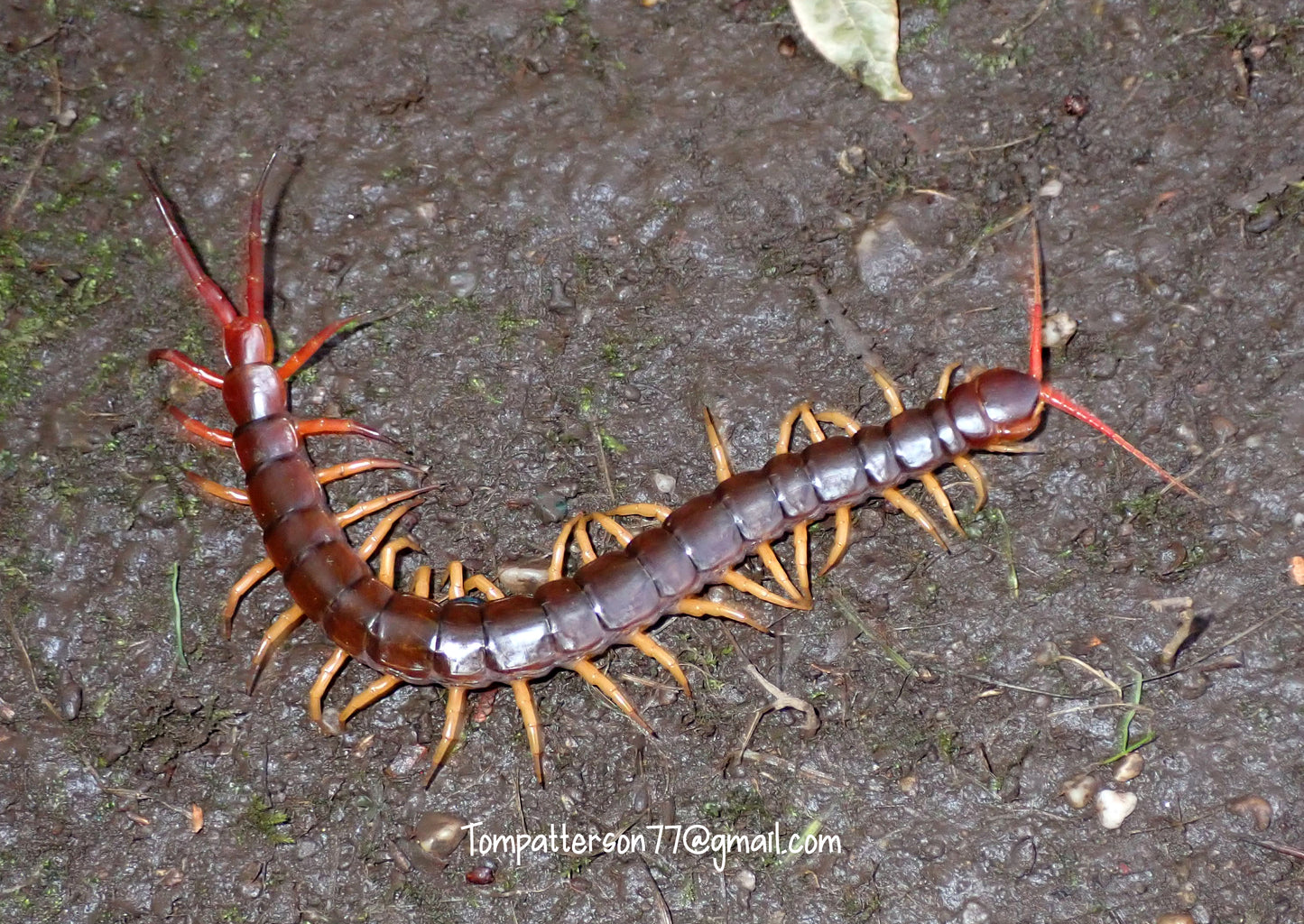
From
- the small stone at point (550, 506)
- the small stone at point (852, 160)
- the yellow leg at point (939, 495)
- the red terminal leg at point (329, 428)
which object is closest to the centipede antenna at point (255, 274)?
the red terminal leg at point (329, 428)

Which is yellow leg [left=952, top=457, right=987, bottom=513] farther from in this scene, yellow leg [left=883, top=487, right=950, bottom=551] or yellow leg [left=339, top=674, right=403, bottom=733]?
yellow leg [left=339, top=674, right=403, bottom=733]

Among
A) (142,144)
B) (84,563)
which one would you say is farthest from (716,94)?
(84,563)

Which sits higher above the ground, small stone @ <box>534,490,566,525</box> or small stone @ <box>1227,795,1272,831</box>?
small stone @ <box>534,490,566,525</box>

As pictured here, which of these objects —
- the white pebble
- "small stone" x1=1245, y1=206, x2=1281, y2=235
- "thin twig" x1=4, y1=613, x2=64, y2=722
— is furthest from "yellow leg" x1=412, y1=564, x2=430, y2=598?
"small stone" x1=1245, y1=206, x2=1281, y2=235

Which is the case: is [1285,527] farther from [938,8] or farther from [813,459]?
[938,8]

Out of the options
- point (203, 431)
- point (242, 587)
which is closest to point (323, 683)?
point (242, 587)

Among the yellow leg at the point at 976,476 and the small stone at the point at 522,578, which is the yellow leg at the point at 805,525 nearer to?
the yellow leg at the point at 976,476

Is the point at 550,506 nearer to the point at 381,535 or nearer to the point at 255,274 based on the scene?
the point at 381,535
